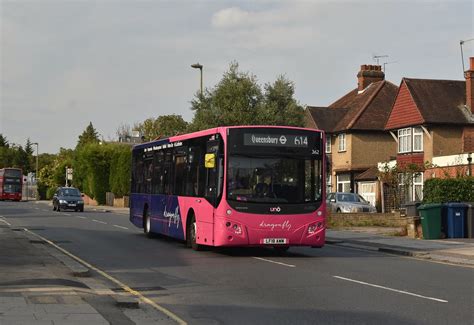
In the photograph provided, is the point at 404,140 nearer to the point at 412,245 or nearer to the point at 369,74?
the point at 369,74

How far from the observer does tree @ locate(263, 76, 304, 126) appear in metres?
50.0

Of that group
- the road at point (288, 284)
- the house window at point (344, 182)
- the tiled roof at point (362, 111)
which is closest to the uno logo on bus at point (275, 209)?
the road at point (288, 284)

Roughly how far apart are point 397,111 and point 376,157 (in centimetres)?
764

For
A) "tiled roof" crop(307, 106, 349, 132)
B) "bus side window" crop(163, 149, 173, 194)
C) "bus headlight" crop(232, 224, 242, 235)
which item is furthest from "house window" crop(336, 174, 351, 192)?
"bus headlight" crop(232, 224, 242, 235)

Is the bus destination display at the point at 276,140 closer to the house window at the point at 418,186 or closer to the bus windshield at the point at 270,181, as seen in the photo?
the bus windshield at the point at 270,181

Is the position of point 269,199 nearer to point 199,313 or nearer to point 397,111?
point 199,313

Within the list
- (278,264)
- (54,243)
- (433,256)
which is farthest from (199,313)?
(54,243)

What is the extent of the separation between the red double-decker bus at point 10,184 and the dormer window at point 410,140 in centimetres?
5557

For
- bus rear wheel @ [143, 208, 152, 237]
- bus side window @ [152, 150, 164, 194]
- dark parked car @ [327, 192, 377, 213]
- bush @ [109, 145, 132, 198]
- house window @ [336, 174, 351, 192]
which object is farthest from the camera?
bush @ [109, 145, 132, 198]

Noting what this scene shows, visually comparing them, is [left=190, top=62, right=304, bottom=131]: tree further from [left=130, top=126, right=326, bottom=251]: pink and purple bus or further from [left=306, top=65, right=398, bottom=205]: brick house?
[left=130, top=126, right=326, bottom=251]: pink and purple bus

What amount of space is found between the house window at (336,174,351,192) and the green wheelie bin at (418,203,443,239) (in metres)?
30.4

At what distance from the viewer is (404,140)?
157 feet

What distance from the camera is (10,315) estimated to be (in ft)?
29.8

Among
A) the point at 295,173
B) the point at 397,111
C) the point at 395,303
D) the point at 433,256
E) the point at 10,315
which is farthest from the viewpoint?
the point at 397,111
